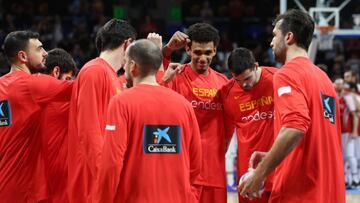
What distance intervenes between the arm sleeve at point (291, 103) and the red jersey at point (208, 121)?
1.89m

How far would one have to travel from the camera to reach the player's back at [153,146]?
5363mm

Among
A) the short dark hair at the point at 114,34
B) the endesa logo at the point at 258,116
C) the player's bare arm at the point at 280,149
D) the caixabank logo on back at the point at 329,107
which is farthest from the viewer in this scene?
the endesa logo at the point at 258,116

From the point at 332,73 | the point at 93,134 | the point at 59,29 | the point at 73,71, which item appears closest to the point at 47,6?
the point at 59,29

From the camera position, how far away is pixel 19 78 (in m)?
6.84

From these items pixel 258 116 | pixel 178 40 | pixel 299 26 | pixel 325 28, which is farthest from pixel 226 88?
pixel 325 28

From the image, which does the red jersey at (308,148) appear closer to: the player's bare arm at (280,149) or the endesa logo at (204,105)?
the player's bare arm at (280,149)

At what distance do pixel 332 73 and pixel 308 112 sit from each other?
1412 cm

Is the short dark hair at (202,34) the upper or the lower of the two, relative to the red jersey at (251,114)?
upper

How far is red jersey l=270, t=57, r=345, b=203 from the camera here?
18.0ft

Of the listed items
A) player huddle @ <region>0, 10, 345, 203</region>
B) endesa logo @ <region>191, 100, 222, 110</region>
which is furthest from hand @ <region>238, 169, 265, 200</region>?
endesa logo @ <region>191, 100, 222, 110</region>

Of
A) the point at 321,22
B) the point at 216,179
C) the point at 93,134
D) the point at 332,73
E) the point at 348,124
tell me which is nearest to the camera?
the point at 93,134

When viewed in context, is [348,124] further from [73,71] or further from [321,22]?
[73,71]

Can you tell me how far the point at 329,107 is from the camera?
568 centimetres

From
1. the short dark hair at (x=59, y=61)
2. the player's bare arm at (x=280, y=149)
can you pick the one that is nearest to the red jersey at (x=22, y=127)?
the short dark hair at (x=59, y=61)
